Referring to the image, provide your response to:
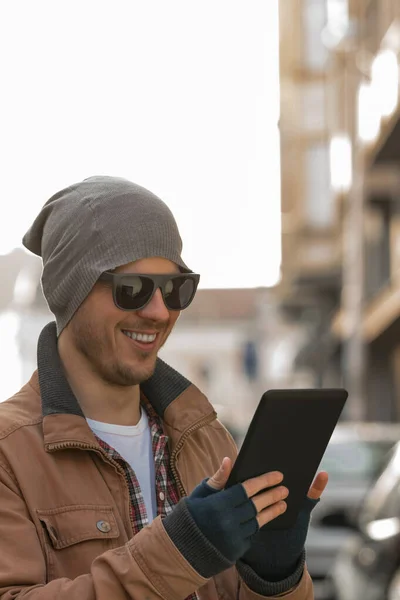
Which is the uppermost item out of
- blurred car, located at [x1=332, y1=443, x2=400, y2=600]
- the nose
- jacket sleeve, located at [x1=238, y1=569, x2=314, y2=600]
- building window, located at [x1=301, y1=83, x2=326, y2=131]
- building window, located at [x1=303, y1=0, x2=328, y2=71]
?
building window, located at [x1=303, y1=0, x2=328, y2=71]

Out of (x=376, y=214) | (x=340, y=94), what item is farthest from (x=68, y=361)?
(x=340, y=94)

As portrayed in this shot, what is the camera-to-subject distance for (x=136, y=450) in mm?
3074

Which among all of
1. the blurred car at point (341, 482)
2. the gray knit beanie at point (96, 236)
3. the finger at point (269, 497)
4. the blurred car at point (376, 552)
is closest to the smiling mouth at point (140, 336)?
the gray knit beanie at point (96, 236)

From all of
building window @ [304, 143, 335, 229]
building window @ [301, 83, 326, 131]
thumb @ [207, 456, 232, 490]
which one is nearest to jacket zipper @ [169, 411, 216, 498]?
thumb @ [207, 456, 232, 490]

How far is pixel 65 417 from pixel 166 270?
401 millimetres

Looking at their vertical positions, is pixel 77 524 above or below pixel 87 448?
below

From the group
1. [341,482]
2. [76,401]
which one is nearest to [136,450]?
[76,401]

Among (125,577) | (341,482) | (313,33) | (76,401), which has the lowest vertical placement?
(341,482)

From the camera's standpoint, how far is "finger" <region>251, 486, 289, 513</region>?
2.64 meters

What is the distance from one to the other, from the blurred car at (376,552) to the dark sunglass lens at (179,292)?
360 centimetres

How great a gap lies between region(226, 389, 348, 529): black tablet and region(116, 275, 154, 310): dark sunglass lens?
0.42m

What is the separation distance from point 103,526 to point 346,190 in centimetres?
3108

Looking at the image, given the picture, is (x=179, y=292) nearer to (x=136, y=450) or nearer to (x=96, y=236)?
(x=96, y=236)

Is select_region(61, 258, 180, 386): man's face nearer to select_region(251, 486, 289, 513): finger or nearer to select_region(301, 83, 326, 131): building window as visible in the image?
select_region(251, 486, 289, 513): finger
